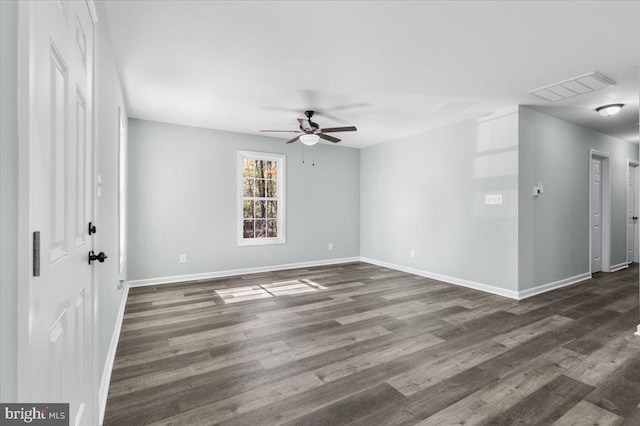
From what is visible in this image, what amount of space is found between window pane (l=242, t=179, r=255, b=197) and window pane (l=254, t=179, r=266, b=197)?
8 centimetres

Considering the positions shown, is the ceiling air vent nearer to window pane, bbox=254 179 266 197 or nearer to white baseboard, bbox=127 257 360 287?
window pane, bbox=254 179 266 197

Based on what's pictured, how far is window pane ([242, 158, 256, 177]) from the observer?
5676 millimetres

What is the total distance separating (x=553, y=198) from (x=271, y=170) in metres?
4.62

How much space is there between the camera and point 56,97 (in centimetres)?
100

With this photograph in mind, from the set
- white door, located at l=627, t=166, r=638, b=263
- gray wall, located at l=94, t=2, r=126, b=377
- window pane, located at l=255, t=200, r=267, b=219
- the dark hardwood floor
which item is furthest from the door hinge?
white door, located at l=627, t=166, r=638, b=263

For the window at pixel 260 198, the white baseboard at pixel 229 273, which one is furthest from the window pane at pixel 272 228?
the white baseboard at pixel 229 273

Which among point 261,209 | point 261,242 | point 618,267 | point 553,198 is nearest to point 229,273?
point 261,242

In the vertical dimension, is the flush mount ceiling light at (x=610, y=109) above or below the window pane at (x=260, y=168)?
above

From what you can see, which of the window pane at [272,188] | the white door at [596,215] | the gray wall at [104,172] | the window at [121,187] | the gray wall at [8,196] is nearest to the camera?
the gray wall at [8,196]

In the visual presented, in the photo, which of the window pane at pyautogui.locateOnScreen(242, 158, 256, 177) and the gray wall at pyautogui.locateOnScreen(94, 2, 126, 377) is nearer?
the gray wall at pyautogui.locateOnScreen(94, 2, 126, 377)

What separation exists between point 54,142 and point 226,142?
4.61m

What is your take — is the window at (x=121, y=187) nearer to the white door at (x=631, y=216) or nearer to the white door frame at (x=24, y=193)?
the white door frame at (x=24, y=193)

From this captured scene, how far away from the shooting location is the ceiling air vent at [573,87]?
320cm

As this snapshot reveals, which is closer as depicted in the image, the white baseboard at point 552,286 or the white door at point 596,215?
the white baseboard at point 552,286
